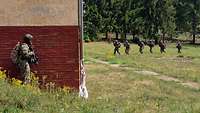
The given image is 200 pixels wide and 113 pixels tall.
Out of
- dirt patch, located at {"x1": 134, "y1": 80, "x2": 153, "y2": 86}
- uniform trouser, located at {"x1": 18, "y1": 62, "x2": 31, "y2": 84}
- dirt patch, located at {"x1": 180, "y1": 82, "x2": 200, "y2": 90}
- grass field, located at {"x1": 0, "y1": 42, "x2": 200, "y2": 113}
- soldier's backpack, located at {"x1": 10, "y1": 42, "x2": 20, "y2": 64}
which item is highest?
soldier's backpack, located at {"x1": 10, "y1": 42, "x2": 20, "y2": 64}

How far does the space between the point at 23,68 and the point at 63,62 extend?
4.29 feet

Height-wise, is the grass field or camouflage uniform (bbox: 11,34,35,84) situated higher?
camouflage uniform (bbox: 11,34,35,84)

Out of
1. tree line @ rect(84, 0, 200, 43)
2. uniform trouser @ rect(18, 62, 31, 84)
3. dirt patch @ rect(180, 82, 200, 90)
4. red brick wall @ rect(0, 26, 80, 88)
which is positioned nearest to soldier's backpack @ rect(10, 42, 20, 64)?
uniform trouser @ rect(18, 62, 31, 84)

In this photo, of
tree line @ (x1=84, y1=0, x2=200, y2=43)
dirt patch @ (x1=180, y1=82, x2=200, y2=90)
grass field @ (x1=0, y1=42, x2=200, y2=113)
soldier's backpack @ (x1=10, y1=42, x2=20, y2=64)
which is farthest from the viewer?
tree line @ (x1=84, y1=0, x2=200, y2=43)

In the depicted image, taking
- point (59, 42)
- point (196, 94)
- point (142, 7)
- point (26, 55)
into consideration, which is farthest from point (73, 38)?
point (142, 7)

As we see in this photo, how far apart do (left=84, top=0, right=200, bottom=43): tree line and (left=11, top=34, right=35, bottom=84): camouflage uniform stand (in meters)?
64.3

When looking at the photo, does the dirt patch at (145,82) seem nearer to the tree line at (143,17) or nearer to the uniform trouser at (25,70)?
the uniform trouser at (25,70)

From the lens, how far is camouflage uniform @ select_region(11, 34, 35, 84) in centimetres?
1406

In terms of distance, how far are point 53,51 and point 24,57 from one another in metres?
1.12

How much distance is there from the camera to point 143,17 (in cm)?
9069

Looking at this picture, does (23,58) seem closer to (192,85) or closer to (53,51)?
(53,51)

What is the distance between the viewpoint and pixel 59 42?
1501 centimetres

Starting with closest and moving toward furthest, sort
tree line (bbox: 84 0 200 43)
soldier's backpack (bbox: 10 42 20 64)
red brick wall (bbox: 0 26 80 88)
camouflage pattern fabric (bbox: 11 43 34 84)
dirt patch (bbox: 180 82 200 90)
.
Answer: camouflage pattern fabric (bbox: 11 43 34 84)
soldier's backpack (bbox: 10 42 20 64)
red brick wall (bbox: 0 26 80 88)
dirt patch (bbox: 180 82 200 90)
tree line (bbox: 84 0 200 43)

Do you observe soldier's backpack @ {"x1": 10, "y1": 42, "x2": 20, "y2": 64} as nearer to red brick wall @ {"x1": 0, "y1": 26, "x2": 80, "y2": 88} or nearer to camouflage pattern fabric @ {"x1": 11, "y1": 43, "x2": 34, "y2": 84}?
camouflage pattern fabric @ {"x1": 11, "y1": 43, "x2": 34, "y2": 84}
